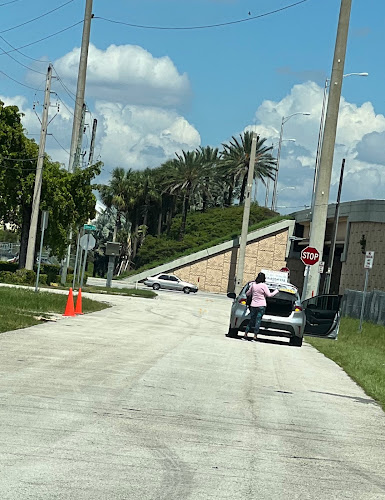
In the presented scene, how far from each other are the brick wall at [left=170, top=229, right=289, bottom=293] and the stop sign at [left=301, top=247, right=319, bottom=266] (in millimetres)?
52893

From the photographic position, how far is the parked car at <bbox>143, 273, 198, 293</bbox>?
74.2 metres

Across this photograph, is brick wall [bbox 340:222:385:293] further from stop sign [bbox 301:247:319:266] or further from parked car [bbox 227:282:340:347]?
parked car [bbox 227:282:340:347]

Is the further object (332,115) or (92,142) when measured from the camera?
(92,142)

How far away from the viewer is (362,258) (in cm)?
5953

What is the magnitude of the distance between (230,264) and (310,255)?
53.5 meters

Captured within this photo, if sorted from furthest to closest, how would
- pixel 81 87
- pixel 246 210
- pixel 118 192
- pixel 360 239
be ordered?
pixel 118 192
pixel 246 210
pixel 360 239
pixel 81 87

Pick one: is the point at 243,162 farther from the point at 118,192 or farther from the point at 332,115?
the point at 332,115

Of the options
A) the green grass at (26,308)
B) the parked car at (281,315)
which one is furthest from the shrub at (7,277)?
the parked car at (281,315)

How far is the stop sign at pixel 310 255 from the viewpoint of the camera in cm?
3037

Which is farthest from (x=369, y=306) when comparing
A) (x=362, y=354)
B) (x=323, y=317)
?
(x=362, y=354)

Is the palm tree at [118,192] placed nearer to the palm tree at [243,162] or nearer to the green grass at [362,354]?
the palm tree at [243,162]

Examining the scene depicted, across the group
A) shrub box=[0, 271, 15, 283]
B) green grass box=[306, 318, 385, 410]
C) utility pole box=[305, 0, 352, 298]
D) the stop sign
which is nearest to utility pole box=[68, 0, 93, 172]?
shrub box=[0, 271, 15, 283]

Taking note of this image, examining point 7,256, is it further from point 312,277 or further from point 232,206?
point 312,277

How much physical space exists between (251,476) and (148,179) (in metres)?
87.5
